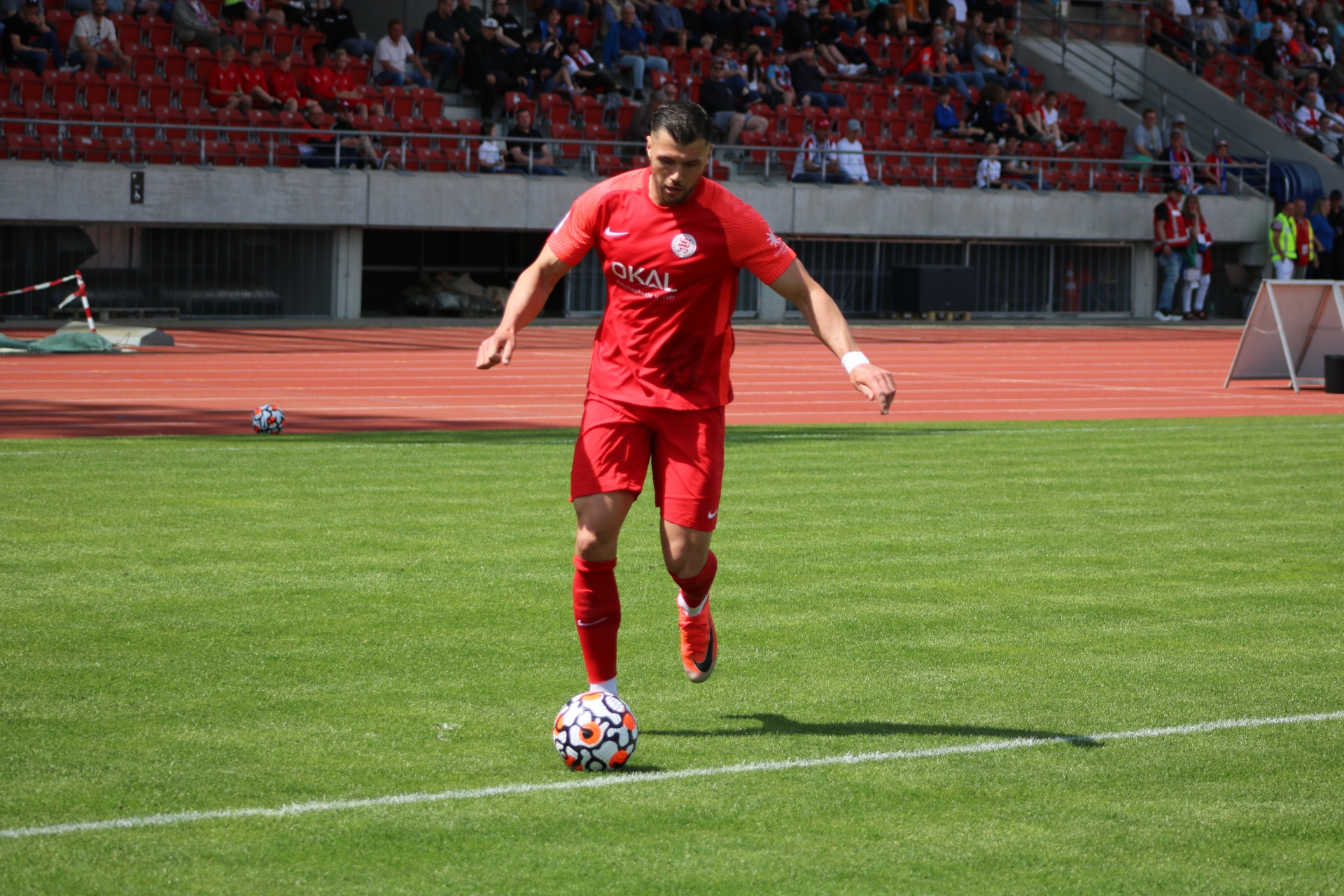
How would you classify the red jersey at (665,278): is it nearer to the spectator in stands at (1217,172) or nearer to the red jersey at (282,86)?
the red jersey at (282,86)

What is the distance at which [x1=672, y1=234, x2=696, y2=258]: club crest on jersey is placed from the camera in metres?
6.08

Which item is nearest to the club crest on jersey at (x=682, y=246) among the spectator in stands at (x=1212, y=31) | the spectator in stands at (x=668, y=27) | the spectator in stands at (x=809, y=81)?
the spectator in stands at (x=668, y=27)

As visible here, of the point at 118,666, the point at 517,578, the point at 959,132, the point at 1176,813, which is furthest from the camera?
the point at 959,132

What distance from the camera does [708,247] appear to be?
20.1ft

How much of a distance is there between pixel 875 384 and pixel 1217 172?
3903 cm

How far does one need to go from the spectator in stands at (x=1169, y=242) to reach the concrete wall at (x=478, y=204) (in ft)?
2.27

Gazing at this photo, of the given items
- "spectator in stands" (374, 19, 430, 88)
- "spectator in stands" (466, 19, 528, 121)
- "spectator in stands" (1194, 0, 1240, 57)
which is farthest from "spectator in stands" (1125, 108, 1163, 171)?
"spectator in stands" (374, 19, 430, 88)

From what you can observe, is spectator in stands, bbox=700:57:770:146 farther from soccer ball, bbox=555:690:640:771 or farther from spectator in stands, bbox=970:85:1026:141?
soccer ball, bbox=555:690:640:771

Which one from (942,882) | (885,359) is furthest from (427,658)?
(885,359)

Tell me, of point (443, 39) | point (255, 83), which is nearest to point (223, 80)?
point (255, 83)

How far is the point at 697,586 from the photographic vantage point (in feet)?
21.1

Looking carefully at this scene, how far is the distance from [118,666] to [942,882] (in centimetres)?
368

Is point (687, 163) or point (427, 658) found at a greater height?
point (687, 163)

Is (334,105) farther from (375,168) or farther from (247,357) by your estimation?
(247,357)
